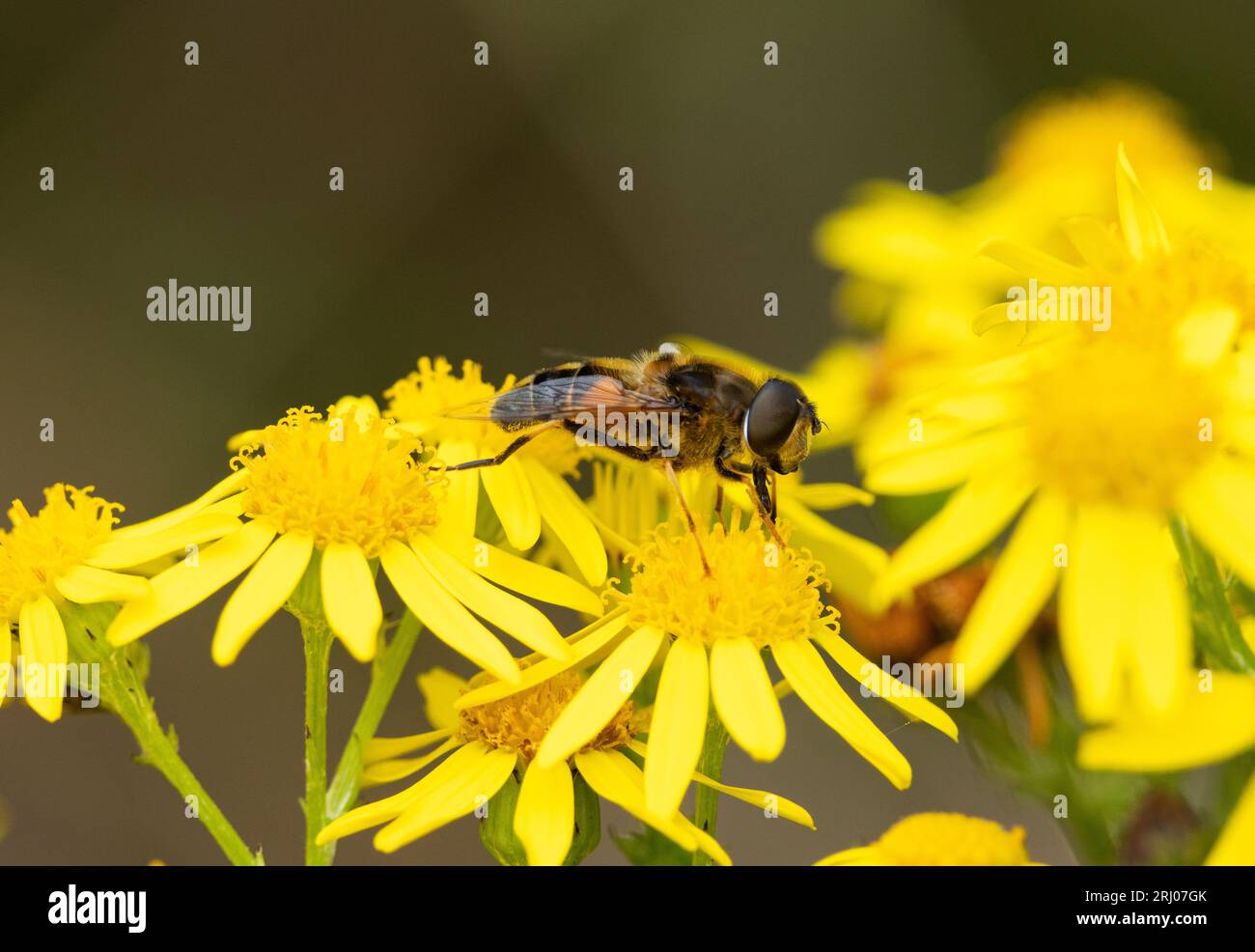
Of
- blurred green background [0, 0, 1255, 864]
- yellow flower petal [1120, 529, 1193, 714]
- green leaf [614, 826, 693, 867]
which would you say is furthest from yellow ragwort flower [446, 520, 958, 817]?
blurred green background [0, 0, 1255, 864]

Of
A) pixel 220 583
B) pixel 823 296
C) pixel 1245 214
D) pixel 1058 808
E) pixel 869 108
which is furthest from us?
pixel 823 296

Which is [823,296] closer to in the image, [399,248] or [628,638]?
[399,248]

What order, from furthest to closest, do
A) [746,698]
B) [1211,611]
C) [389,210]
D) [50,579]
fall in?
[389,210] → [50,579] → [746,698] → [1211,611]

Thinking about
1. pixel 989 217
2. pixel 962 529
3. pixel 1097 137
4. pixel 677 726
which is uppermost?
pixel 1097 137

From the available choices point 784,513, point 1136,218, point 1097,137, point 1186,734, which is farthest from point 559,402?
point 1097,137

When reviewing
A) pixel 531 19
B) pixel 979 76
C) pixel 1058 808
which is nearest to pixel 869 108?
pixel 979 76

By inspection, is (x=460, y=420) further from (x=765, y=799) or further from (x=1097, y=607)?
(x=1097, y=607)
